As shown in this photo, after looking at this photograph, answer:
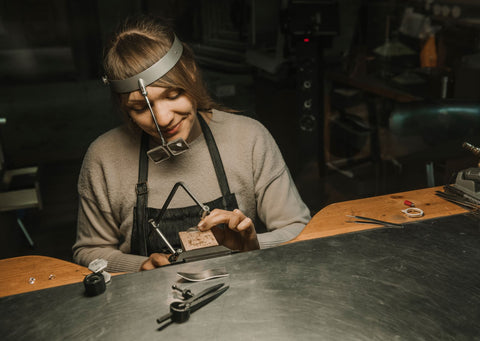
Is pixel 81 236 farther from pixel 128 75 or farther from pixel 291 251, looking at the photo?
pixel 291 251

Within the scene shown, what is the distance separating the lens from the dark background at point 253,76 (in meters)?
3.61

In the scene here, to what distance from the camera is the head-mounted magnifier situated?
146 centimetres

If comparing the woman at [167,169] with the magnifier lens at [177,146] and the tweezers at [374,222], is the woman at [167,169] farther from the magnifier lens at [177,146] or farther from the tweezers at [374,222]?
the tweezers at [374,222]

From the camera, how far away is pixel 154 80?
1.47 m

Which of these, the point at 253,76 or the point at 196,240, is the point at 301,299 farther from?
the point at 253,76

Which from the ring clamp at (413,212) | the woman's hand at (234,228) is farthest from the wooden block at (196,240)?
the ring clamp at (413,212)

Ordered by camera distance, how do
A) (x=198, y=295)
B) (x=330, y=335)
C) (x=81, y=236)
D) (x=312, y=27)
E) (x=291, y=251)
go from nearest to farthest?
1. (x=330, y=335)
2. (x=198, y=295)
3. (x=291, y=251)
4. (x=81, y=236)
5. (x=312, y=27)

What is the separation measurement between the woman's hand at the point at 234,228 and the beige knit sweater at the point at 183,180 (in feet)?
0.40

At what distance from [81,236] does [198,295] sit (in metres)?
0.85

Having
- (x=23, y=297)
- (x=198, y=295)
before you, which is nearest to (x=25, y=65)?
(x=23, y=297)

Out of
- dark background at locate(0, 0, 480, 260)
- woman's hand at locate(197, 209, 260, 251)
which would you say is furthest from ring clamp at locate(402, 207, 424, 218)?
dark background at locate(0, 0, 480, 260)

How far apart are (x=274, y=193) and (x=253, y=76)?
2.55 m

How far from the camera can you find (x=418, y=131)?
301cm

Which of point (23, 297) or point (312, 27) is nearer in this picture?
point (23, 297)
